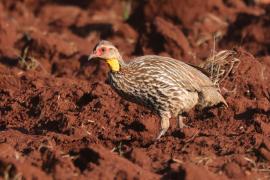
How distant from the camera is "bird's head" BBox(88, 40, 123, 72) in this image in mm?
11438

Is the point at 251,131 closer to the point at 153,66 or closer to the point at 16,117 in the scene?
the point at 153,66

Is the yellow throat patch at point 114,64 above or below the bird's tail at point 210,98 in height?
above

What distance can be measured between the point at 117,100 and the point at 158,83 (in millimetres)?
1482

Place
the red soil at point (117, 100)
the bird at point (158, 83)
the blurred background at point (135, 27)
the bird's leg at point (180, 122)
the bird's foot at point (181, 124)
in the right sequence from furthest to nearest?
the blurred background at point (135, 27), the bird's leg at point (180, 122), the bird's foot at point (181, 124), the bird at point (158, 83), the red soil at point (117, 100)

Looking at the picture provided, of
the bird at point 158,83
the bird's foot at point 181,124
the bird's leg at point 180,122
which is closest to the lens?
the bird at point 158,83

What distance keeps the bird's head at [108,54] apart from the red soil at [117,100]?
30.9 inches

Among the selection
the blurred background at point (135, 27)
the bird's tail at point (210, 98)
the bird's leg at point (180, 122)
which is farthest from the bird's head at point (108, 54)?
the blurred background at point (135, 27)

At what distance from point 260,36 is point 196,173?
Result: 26.1 feet

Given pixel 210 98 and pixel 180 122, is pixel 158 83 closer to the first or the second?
pixel 180 122

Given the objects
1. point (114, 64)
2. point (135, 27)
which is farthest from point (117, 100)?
point (135, 27)

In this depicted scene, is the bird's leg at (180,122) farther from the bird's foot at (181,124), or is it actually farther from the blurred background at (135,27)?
the blurred background at (135,27)

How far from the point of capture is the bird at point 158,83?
11406mm

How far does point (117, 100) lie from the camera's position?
41.9 feet

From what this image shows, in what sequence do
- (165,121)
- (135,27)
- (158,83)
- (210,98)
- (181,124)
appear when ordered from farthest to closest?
(135,27), (210,98), (181,124), (165,121), (158,83)
